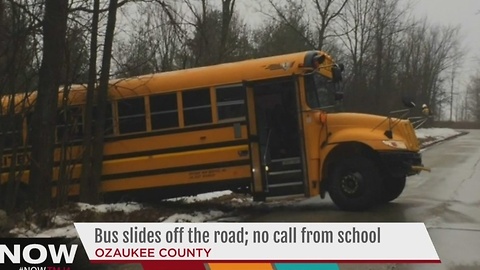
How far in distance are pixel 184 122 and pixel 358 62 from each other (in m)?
24.9

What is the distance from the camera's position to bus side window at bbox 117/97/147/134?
11.0 m

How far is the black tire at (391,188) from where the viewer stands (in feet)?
36.5

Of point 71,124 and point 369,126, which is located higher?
point 71,124

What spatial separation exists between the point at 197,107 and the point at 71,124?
2.51 m

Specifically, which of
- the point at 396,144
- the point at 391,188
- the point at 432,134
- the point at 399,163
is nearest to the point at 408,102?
the point at 396,144

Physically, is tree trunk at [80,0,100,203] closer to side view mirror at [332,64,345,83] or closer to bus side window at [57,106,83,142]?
bus side window at [57,106,83,142]

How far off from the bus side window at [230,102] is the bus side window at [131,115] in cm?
145

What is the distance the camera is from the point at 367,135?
33.4 feet

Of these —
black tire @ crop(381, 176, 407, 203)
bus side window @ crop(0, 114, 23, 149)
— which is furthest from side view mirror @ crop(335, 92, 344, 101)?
bus side window @ crop(0, 114, 23, 149)

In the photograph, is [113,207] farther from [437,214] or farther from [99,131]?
[437,214]

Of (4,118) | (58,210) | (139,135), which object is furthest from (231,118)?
(4,118)

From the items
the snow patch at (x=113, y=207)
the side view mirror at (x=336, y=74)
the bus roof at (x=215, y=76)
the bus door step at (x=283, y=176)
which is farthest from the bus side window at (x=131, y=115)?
the side view mirror at (x=336, y=74)

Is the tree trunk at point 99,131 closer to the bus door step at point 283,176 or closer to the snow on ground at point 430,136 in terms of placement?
the bus door step at point 283,176

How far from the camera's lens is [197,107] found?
34.9 ft
